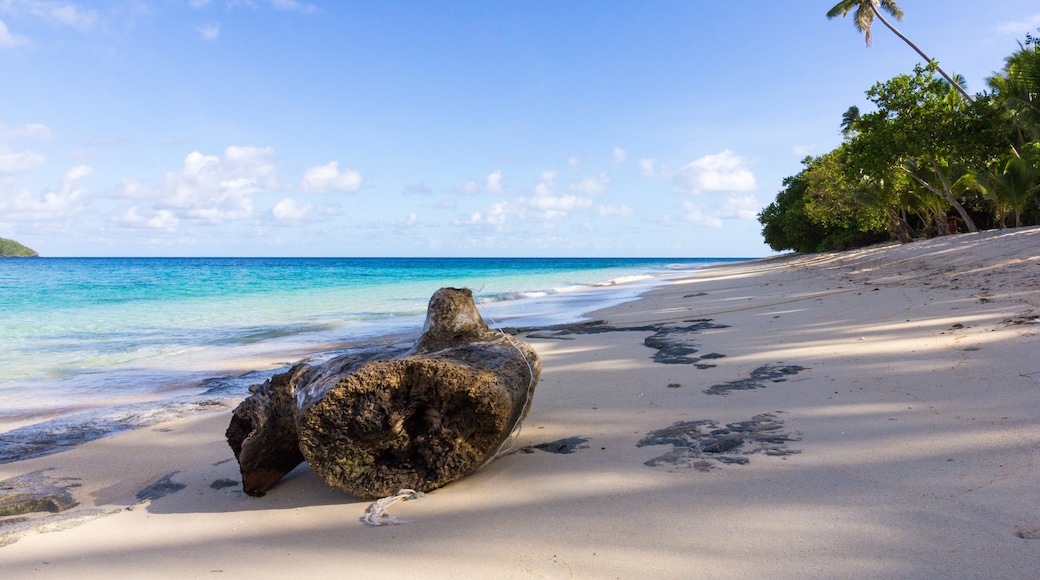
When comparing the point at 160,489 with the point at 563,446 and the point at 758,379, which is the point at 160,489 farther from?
the point at 758,379

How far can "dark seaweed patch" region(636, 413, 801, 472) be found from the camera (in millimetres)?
3271

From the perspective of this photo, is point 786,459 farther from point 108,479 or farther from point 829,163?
point 829,163

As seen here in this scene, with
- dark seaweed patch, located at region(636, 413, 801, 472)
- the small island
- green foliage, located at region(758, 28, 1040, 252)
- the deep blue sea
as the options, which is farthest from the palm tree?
the small island

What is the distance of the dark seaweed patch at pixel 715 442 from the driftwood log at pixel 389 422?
3.04 feet

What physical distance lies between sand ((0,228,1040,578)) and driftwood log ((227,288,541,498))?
0.16 m

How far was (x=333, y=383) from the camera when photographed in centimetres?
326

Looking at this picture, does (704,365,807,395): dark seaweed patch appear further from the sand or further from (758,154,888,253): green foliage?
(758,154,888,253): green foliage

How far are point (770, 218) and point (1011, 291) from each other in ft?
155

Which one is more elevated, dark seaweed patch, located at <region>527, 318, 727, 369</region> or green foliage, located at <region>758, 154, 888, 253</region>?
green foliage, located at <region>758, 154, 888, 253</region>

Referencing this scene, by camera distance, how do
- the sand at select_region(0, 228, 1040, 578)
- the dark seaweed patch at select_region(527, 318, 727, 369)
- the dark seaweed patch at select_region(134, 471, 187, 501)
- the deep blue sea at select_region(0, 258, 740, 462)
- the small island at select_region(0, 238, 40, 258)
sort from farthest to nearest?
the small island at select_region(0, 238, 40, 258) < the deep blue sea at select_region(0, 258, 740, 462) < the dark seaweed patch at select_region(527, 318, 727, 369) < the dark seaweed patch at select_region(134, 471, 187, 501) < the sand at select_region(0, 228, 1040, 578)

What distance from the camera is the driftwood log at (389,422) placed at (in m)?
3.19

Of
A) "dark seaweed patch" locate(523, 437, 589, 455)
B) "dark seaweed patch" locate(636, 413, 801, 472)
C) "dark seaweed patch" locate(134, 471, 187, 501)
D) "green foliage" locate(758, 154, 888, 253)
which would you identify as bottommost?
"dark seaweed patch" locate(134, 471, 187, 501)

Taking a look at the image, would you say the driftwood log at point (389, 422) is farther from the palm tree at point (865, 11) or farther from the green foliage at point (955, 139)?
the palm tree at point (865, 11)

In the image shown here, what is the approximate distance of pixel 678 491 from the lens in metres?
2.94
